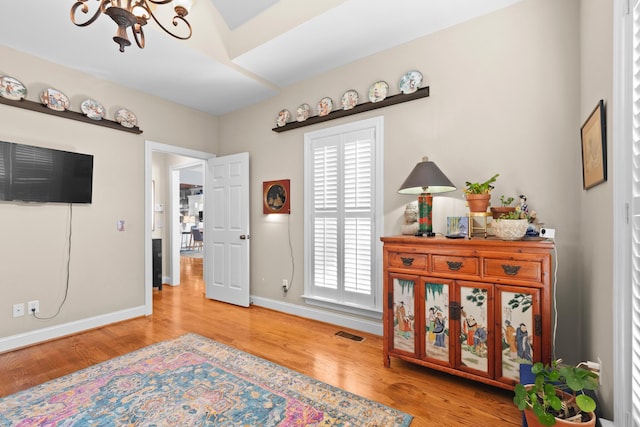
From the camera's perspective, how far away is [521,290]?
78.3 inches

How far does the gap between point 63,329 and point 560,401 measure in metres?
4.28

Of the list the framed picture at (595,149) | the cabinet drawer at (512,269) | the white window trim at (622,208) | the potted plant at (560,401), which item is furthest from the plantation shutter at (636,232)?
the cabinet drawer at (512,269)

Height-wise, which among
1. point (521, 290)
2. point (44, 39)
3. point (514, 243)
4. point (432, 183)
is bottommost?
point (521, 290)

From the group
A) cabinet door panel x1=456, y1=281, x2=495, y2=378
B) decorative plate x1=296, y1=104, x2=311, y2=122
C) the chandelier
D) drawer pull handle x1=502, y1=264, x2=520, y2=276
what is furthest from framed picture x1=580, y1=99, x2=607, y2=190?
decorative plate x1=296, y1=104, x2=311, y2=122

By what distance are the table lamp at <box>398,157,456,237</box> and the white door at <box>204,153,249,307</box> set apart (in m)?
2.52

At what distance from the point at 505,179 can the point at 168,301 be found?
4.59m

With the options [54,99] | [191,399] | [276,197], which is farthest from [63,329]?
[276,197]

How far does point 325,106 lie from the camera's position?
3584 millimetres

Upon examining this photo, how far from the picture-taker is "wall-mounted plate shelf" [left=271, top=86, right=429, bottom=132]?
9.57 feet

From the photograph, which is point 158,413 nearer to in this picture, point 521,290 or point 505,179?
point 521,290

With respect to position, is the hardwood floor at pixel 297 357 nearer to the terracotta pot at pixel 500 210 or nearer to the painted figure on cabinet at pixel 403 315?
the painted figure on cabinet at pixel 403 315

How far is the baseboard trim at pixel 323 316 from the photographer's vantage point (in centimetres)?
325

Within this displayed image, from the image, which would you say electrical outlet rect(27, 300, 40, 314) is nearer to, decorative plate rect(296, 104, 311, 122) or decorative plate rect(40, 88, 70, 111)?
decorative plate rect(40, 88, 70, 111)

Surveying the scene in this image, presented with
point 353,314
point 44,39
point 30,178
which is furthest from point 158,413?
point 44,39
